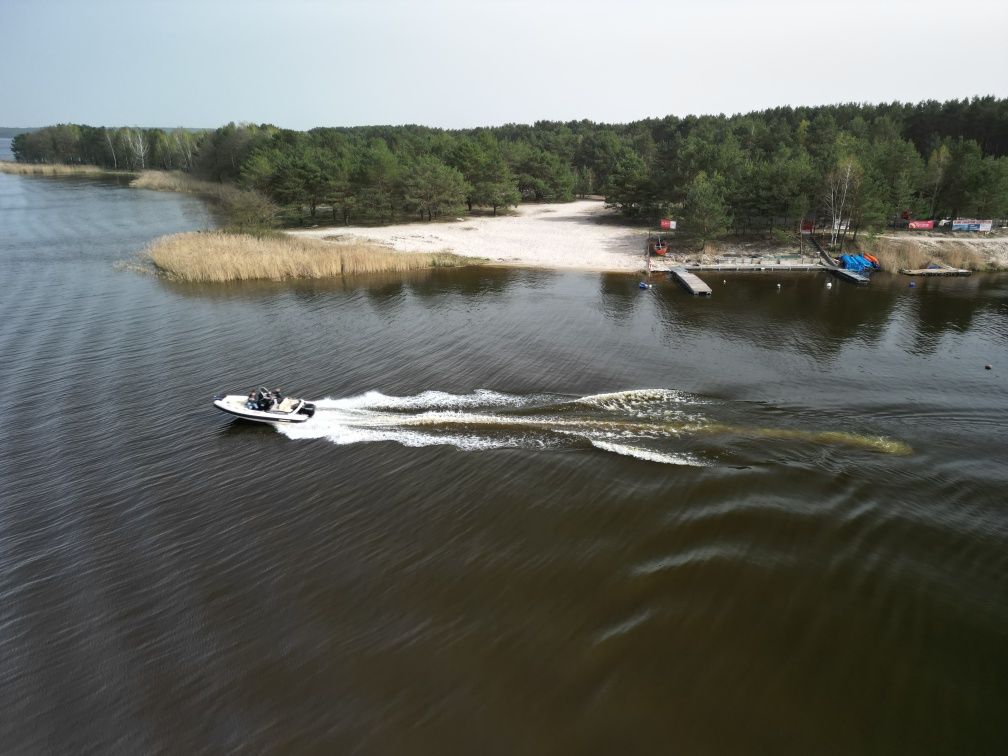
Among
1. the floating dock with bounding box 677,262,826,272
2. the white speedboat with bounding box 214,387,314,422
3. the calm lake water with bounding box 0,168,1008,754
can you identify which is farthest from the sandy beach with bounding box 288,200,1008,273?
the white speedboat with bounding box 214,387,314,422

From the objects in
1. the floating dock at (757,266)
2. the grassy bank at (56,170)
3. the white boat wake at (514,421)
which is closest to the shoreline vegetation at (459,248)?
the floating dock at (757,266)

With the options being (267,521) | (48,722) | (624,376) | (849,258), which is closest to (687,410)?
(624,376)

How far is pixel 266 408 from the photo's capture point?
27344 millimetres

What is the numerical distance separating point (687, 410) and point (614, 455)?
574cm

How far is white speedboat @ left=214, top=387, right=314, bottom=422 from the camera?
27.1 metres

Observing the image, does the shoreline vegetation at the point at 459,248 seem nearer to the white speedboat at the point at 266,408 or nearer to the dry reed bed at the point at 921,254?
the dry reed bed at the point at 921,254

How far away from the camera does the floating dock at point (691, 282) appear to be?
5183 cm

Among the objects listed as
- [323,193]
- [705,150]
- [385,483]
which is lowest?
[385,483]

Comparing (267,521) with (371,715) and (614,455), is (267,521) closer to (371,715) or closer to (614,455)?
(371,715)

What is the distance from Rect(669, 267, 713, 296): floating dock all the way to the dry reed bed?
21.9m

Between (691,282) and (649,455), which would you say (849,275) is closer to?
(691,282)

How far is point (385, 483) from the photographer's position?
2308 centimetres

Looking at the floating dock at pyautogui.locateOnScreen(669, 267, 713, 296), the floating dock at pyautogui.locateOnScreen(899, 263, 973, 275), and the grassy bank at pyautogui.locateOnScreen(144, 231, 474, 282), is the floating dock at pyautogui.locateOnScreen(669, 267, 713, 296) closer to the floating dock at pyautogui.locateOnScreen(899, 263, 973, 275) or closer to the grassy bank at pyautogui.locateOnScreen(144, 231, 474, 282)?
the floating dock at pyautogui.locateOnScreen(899, 263, 973, 275)

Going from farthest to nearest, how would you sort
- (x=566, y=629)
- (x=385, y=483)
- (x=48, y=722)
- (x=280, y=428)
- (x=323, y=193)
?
(x=323, y=193) → (x=280, y=428) → (x=385, y=483) → (x=566, y=629) → (x=48, y=722)
